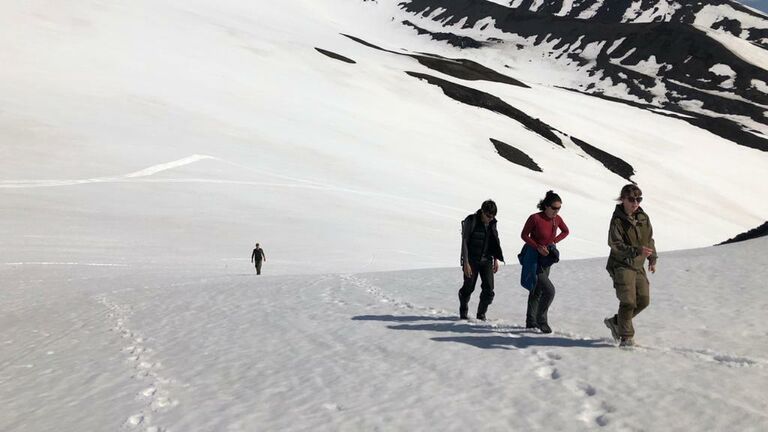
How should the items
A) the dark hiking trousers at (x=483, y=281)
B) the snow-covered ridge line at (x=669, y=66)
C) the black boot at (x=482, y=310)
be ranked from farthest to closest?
the snow-covered ridge line at (x=669, y=66)
the black boot at (x=482, y=310)
the dark hiking trousers at (x=483, y=281)

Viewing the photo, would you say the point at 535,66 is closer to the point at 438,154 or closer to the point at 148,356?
the point at 438,154

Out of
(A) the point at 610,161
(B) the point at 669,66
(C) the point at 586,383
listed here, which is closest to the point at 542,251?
(C) the point at 586,383

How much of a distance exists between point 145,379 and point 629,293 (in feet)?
19.8

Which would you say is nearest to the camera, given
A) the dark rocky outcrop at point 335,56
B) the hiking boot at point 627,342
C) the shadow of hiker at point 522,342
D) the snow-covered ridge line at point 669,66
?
the hiking boot at point 627,342

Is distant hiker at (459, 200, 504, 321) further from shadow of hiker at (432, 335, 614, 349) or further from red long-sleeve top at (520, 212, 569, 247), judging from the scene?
shadow of hiker at (432, 335, 614, 349)

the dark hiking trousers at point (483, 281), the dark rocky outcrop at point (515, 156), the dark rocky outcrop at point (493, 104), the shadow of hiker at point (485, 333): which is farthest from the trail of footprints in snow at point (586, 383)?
the dark rocky outcrop at point (493, 104)

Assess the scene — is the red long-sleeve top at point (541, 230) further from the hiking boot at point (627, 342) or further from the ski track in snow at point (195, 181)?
the ski track in snow at point (195, 181)

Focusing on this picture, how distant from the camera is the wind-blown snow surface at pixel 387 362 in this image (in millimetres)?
6137

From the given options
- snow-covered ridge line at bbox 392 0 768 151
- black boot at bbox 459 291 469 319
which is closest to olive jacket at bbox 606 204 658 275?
black boot at bbox 459 291 469 319

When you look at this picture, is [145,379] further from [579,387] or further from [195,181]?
[195,181]

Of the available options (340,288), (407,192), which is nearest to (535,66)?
(407,192)

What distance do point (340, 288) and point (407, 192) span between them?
26.7m

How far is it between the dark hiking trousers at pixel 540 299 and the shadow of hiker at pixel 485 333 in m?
0.20

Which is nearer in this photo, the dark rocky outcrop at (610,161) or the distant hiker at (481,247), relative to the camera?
the distant hiker at (481,247)
